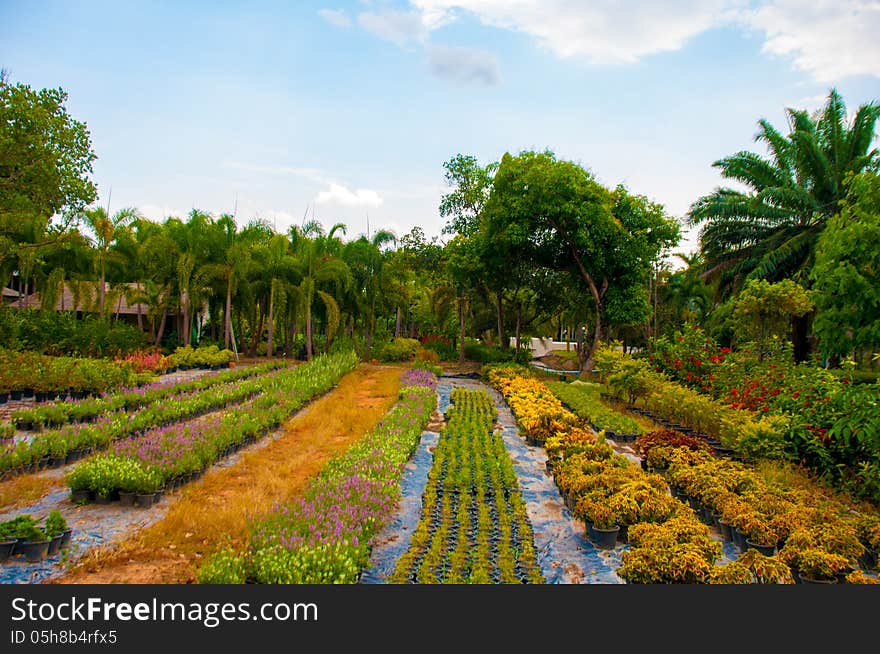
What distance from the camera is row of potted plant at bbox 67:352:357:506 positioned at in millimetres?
5922

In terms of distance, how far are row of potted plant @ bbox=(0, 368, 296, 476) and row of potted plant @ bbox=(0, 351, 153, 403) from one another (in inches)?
80.4

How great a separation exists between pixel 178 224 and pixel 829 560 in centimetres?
2304

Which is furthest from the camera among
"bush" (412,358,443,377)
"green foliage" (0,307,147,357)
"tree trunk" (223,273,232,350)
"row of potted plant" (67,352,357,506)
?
"bush" (412,358,443,377)

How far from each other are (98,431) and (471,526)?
5.78 m

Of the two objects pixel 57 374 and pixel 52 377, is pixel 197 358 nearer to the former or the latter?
pixel 57 374

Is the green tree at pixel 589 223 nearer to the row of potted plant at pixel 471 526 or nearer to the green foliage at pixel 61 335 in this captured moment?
the row of potted plant at pixel 471 526

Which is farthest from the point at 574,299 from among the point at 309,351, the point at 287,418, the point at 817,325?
the point at 817,325

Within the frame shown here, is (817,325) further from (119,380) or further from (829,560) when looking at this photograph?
(119,380)

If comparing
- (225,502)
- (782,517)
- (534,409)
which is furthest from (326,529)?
(534,409)

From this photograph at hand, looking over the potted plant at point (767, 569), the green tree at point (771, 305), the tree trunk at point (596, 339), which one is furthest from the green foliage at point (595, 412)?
the potted plant at point (767, 569)

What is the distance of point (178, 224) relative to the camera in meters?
22.0

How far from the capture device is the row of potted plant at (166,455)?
19.4 feet

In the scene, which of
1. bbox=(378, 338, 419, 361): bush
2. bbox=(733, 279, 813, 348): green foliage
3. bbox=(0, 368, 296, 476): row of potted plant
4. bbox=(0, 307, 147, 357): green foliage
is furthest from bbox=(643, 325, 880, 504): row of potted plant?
bbox=(0, 307, 147, 357): green foliage

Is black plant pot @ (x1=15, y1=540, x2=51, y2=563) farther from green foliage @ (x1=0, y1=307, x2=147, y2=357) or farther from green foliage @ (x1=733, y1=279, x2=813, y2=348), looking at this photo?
green foliage @ (x1=733, y1=279, x2=813, y2=348)
